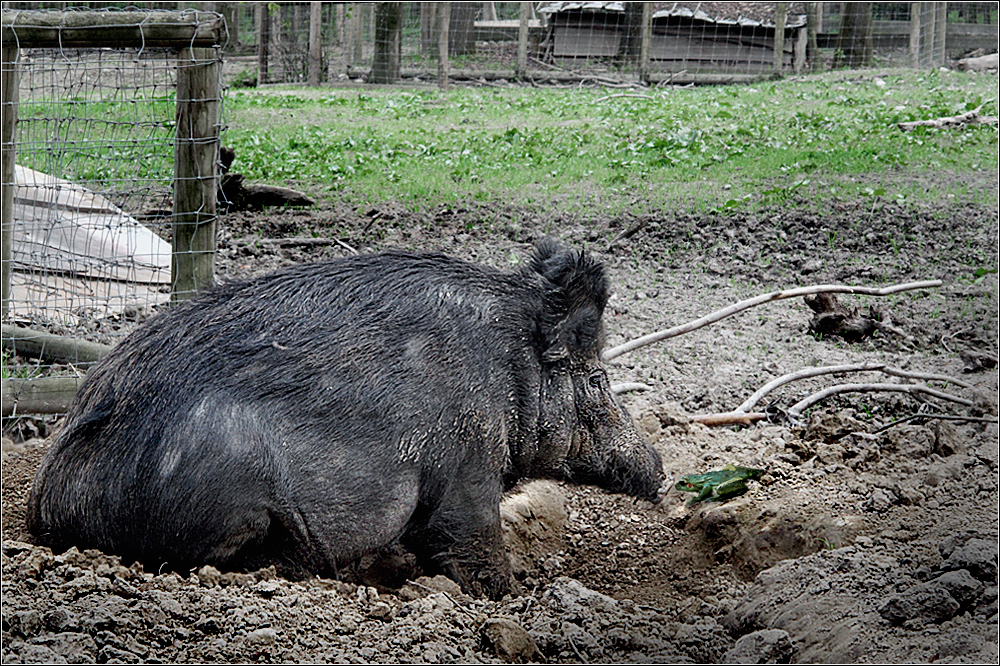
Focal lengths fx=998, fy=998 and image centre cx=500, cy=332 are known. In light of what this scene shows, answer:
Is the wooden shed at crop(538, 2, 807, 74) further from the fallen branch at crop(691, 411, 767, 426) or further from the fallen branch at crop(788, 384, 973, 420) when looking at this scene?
the fallen branch at crop(691, 411, 767, 426)

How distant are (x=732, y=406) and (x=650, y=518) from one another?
1.12 metres

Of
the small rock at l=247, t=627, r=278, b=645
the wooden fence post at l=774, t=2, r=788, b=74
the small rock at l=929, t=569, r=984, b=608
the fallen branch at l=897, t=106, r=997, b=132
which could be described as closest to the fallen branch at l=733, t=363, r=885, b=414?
the small rock at l=929, t=569, r=984, b=608

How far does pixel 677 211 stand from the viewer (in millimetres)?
8227

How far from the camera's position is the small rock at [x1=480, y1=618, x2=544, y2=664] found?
9.15ft

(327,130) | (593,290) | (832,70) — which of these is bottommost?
(593,290)

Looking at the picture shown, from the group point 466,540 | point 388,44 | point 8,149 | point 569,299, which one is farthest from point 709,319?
point 388,44

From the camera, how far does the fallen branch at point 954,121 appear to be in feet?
34.6

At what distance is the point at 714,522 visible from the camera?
4.12 m

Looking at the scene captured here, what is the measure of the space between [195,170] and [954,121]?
8.52 m

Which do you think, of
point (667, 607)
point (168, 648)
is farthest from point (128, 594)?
point (667, 607)

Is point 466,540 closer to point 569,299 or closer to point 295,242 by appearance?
point 569,299

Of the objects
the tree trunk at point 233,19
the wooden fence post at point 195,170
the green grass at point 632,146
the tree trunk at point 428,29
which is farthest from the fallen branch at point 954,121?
the tree trunk at point 233,19

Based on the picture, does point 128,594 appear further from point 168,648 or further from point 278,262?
point 278,262

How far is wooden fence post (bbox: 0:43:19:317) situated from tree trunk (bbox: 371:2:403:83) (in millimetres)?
12913
